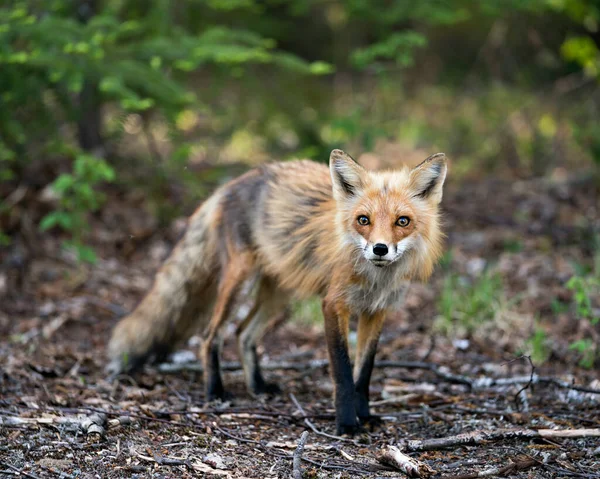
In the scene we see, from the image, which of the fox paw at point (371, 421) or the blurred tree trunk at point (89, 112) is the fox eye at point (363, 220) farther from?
the blurred tree trunk at point (89, 112)

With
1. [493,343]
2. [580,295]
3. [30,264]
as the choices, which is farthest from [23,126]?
[580,295]

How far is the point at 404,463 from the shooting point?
330cm

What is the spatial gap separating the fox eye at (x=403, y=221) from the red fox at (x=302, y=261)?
0.04ft

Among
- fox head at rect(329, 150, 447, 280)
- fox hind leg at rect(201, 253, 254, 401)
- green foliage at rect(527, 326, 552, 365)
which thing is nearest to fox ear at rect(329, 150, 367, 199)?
fox head at rect(329, 150, 447, 280)

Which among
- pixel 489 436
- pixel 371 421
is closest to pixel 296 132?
pixel 371 421

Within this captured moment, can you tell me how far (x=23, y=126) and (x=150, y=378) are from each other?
10.6 ft

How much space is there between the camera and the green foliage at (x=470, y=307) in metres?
5.84

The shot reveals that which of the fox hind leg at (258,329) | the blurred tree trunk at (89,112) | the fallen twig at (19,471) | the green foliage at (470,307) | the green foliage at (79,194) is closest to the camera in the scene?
the fallen twig at (19,471)

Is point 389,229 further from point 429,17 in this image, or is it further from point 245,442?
point 429,17

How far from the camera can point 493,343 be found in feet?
18.6

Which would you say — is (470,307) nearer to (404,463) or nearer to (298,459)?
(404,463)

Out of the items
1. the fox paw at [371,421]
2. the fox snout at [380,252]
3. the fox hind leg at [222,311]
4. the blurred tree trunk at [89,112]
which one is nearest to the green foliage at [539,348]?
the fox paw at [371,421]

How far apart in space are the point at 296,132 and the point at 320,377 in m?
3.63

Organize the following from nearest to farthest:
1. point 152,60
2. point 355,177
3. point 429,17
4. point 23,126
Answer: point 355,177
point 152,60
point 23,126
point 429,17
